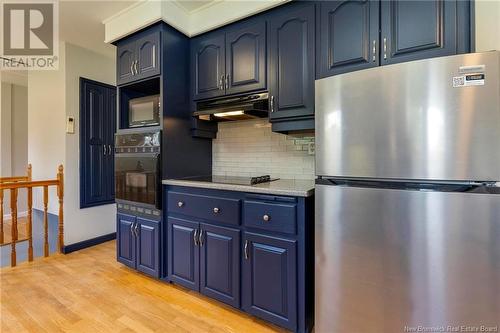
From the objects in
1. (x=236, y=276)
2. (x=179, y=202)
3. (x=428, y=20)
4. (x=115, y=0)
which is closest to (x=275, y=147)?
(x=179, y=202)

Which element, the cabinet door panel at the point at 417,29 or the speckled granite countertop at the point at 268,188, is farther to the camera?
the speckled granite countertop at the point at 268,188

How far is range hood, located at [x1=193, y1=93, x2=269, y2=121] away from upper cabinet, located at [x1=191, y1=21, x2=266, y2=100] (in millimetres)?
73

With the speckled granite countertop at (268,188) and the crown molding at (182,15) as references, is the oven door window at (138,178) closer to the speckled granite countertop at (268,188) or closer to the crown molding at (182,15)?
the speckled granite countertop at (268,188)

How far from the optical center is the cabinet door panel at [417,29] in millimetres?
1340

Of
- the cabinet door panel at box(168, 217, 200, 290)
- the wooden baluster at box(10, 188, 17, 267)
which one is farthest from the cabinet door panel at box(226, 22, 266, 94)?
the wooden baluster at box(10, 188, 17, 267)

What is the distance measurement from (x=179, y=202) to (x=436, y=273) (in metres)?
1.73

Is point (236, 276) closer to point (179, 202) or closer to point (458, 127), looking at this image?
point (179, 202)

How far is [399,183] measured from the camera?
3.94 feet

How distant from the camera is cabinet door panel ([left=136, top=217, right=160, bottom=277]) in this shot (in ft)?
7.22

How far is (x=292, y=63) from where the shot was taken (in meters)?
1.86

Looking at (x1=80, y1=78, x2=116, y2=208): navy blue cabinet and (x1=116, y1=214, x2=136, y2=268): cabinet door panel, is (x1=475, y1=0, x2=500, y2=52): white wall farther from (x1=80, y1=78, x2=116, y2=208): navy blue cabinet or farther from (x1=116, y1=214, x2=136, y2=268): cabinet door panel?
(x1=80, y1=78, x2=116, y2=208): navy blue cabinet

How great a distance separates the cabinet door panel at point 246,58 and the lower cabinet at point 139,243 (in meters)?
1.43

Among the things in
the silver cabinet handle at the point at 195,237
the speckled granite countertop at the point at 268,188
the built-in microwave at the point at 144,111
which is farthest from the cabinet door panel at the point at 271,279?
the built-in microwave at the point at 144,111
